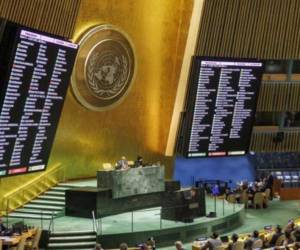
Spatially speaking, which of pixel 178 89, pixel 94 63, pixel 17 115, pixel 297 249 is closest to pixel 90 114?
pixel 94 63

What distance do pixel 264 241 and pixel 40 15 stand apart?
8.57 m

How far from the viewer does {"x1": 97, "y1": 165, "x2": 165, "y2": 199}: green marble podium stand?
61.0ft

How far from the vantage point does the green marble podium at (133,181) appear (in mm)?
18594

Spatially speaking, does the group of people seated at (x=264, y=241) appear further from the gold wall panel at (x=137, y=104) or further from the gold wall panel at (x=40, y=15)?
the gold wall panel at (x=137, y=104)

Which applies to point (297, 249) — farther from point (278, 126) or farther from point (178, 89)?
point (278, 126)

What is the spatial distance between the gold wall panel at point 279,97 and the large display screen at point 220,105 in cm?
332

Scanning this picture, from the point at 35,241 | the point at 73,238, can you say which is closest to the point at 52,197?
the point at 73,238

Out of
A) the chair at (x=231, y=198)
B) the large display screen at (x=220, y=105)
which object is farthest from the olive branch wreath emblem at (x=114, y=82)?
the chair at (x=231, y=198)

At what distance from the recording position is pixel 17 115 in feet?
47.9

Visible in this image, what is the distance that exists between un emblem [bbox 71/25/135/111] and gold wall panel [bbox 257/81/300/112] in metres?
5.39

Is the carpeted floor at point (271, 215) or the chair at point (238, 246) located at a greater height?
the carpeted floor at point (271, 215)

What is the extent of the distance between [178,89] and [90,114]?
3331mm

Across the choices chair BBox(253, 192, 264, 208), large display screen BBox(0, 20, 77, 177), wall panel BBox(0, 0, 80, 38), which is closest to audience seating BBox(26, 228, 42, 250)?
large display screen BBox(0, 20, 77, 177)

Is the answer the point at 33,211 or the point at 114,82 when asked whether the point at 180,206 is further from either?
the point at 114,82
